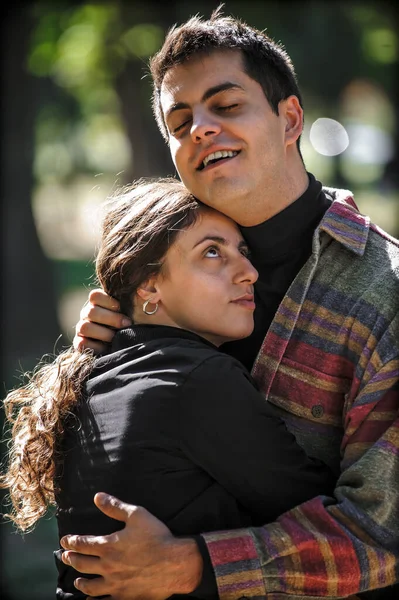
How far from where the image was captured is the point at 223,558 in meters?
2.57

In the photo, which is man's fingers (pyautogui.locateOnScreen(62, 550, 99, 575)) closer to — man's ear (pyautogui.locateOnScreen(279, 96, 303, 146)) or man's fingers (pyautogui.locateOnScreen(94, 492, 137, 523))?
man's fingers (pyautogui.locateOnScreen(94, 492, 137, 523))

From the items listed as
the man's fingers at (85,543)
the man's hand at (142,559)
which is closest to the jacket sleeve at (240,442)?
the man's hand at (142,559)

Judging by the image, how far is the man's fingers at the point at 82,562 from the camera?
8.68ft

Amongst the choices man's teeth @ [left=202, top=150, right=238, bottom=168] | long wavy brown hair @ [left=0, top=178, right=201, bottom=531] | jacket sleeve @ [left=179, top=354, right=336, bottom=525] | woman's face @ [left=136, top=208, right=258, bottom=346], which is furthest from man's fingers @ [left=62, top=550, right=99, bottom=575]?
man's teeth @ [left=202, top=150, right=238, bottom=168]

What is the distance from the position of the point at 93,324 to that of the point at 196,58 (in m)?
1.04

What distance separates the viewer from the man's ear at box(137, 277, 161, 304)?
9.91 ft

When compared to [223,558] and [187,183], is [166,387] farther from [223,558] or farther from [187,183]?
[187,183]

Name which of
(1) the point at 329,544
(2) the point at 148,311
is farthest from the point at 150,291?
(1) the point at 329,544

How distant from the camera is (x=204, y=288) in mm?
2988

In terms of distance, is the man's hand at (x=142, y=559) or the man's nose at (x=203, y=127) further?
the man's nose at (x=203, y=127)

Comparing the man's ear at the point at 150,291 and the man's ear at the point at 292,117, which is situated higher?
the man's ear at the point at 292,117

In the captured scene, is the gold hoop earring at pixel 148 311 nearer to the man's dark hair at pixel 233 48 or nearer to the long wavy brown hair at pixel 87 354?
the long wavy brown hair at pixel 87 354

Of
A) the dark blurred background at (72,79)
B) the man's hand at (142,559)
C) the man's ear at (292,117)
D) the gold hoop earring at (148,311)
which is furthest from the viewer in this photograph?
the dark blurred background at (72,79)

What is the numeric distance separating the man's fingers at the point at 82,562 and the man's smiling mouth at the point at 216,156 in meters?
1.39
